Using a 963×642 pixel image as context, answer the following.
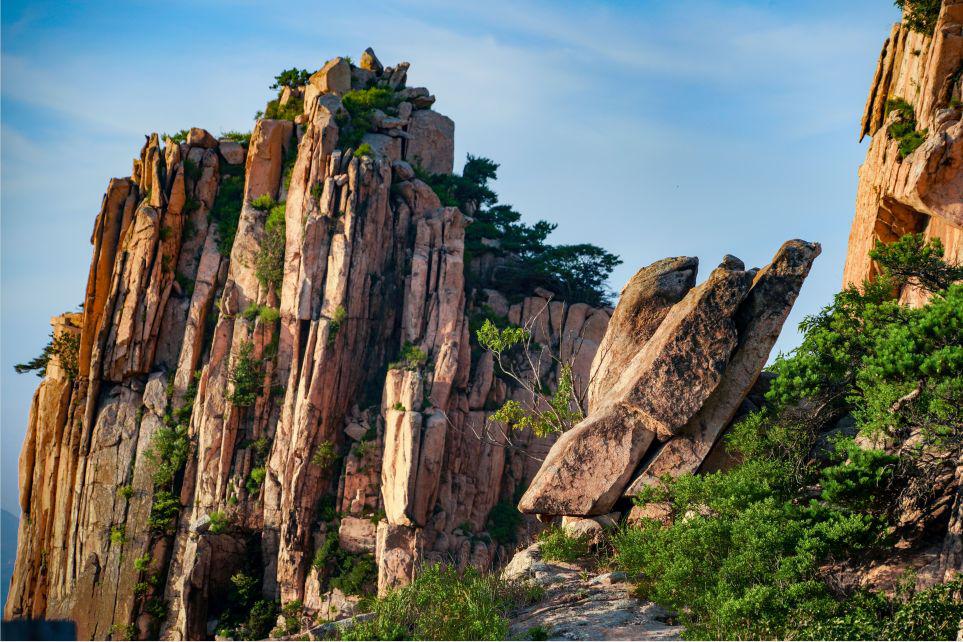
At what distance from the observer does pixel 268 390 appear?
152 feet

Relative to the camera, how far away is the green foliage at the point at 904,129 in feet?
89.8

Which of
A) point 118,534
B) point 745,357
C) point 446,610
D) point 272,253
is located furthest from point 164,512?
point 745,357

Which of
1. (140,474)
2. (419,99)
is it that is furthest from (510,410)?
(419,99)

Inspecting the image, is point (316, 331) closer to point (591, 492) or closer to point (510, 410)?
point (510, 410)

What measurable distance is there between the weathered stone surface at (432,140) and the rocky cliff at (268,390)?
274cm

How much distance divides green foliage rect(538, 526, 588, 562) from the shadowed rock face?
673mm

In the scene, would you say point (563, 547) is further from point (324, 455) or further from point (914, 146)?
point (324, 455)

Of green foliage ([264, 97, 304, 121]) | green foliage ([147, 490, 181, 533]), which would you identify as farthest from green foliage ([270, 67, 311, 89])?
green foliage ([147, 490, 181, 533])

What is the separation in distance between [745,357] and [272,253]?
3032 cm

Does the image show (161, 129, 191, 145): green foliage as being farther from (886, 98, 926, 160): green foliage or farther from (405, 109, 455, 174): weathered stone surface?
(886, 98, 926, 160): green foliage

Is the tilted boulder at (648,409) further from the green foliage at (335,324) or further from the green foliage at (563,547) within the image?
the green foliage at (335,324)

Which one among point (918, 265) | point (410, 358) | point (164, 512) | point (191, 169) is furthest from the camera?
point (191, 169)

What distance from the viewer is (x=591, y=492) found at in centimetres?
2405

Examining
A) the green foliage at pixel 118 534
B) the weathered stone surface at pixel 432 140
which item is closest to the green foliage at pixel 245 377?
the green foliage at pixel 118 534
